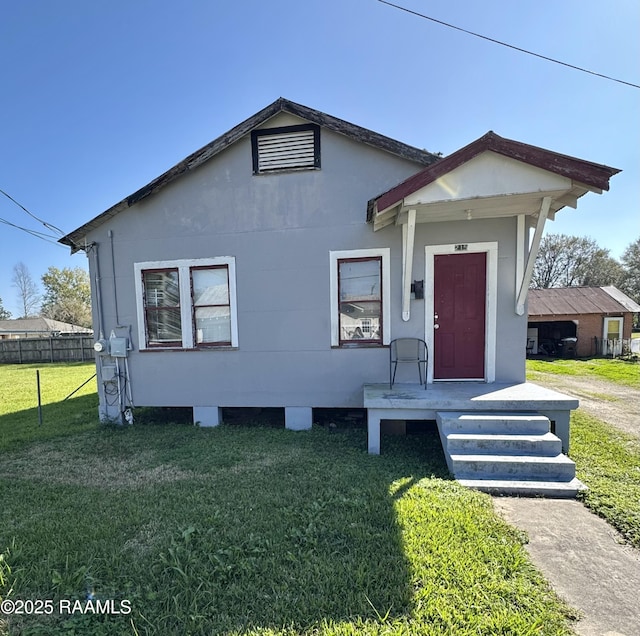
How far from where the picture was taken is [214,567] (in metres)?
2.13

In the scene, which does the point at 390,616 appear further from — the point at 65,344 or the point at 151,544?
the point at 65,344

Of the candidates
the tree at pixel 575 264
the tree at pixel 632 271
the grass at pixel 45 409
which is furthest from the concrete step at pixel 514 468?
the tree at pixel 632 271

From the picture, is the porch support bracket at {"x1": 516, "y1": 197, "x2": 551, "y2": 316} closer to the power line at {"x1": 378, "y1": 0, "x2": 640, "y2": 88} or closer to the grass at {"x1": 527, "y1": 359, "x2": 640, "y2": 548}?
the grass at {"x1": 527, "y1": 359, "x2": 640, "y2": 548}

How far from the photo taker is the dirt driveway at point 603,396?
5.29 m

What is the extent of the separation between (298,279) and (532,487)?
12.9ft

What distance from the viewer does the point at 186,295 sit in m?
5.52

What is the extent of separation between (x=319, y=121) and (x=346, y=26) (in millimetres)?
1869

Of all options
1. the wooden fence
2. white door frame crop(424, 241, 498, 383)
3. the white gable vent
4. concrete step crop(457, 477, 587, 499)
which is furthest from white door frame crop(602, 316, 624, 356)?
the wooden fence

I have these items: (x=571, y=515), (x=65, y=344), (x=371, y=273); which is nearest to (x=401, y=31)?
(x=371, y=273)

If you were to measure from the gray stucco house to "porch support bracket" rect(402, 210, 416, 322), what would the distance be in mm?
36

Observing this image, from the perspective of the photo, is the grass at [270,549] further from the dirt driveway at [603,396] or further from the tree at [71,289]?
A: the tree at [71,289]

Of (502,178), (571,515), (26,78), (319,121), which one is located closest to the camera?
(571,515)

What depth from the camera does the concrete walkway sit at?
70.3 inches

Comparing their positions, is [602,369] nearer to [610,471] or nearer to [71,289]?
[610,471]
